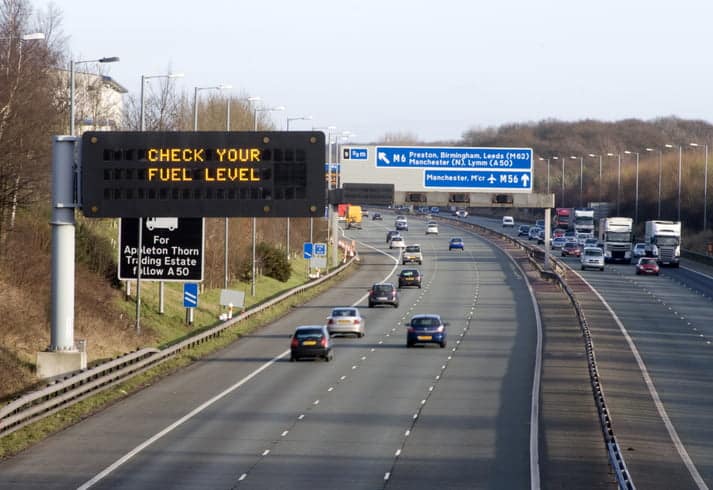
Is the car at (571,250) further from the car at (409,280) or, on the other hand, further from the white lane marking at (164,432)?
the white lane marking at (164,432)

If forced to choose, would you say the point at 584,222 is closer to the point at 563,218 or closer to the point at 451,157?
the point at 563,218

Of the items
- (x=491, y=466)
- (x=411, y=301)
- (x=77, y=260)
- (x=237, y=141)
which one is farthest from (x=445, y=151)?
(x=491, y=466)

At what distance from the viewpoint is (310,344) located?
151 feet

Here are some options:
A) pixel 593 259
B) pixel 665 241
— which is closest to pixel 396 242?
pixel 593 259

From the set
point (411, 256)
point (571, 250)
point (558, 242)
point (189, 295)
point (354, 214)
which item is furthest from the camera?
point (354, 214)

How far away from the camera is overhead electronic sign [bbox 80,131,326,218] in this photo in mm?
32312

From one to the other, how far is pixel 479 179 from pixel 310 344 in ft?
71.8

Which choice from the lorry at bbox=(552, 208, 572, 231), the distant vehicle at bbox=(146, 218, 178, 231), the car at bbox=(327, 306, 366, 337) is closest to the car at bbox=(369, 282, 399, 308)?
the car at bbox=(327, 306, 366, 337)

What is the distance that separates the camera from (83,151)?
→ 111ft

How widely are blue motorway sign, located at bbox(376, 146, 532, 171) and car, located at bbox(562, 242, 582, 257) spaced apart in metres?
51.9

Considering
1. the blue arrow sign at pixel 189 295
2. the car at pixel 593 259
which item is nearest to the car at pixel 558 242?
the car at pixel 593 259

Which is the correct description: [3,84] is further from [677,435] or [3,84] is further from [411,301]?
[411,301]

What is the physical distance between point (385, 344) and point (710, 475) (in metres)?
28.0

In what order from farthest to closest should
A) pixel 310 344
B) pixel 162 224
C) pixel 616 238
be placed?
pixel 616 238 → pixel 162 224 → pixel 310 344
